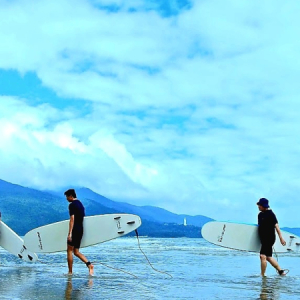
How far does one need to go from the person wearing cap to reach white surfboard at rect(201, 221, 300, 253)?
1182 mm

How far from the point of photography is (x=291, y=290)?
9055 millimetres

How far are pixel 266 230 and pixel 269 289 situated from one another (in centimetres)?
255

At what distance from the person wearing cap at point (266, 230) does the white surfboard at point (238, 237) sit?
3.88 ft

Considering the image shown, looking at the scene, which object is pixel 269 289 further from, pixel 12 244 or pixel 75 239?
pixel 12 244

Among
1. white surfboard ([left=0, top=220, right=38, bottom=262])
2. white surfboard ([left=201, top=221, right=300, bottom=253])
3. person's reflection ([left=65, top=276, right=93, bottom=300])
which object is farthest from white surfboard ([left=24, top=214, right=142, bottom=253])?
person's reflection ([left=65, top=276, right=93, bottom=300])

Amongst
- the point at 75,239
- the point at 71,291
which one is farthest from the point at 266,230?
the point at 71,291

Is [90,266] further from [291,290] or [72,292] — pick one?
[291,290]

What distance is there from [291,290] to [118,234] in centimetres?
473

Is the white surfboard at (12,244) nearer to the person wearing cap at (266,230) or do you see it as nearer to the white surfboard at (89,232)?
the white surfboard at (89,232)

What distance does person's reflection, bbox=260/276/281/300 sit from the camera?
7993 mm

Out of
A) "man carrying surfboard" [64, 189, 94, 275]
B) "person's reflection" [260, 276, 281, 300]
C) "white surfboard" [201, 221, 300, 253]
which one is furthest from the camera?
"white surfboard" [201, 221, 300, 253]

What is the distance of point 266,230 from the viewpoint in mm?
11422

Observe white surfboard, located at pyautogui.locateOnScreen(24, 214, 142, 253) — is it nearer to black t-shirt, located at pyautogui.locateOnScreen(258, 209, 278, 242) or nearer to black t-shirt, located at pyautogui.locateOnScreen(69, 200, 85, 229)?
black t-shirt, located at pyautogui.locateOnScreen(69, 200, 85, 229)

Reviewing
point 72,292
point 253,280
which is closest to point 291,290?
point 253,280
